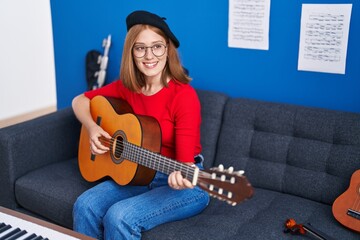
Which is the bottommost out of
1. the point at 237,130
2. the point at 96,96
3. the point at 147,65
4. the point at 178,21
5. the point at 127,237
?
the point at 127,237

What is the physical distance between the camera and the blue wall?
213 centimetres

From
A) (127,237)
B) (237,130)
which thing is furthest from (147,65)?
(127,237)

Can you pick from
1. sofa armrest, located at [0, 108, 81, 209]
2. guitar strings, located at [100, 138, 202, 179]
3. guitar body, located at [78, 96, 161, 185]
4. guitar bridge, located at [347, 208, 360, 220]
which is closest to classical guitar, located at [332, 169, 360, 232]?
guitar bridge, located at [347, 208, 360, 220]

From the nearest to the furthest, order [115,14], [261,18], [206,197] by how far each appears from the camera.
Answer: [206,197], [261,18], [115,14]

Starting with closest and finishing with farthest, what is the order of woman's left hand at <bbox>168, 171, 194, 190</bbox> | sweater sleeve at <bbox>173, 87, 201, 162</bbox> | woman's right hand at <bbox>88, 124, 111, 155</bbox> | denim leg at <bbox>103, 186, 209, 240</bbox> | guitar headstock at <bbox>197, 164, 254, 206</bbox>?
1. guitar headstock at <bbox>197, 164, 254, 206</bbox>
2. woman's left hand at <bbox>168, 171, 194, 190</bbox>
3. denim leg at <bbox>103, 186, 209, 240</bbox>
4. sweater sleeve at <bbox>173, 87, 201, 162</bbox>
5. woman's right hand at <bbox>88, 124, 111, 155</bbox>

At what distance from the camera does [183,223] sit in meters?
1.75

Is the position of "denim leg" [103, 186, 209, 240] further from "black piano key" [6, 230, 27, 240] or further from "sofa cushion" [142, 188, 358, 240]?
"black piano key" [6, 230, 27, 240]

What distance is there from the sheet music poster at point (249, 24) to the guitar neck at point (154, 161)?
0.88 m

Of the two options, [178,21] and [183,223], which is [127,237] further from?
[178,21]

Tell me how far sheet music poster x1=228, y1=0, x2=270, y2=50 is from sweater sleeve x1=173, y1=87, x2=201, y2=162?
56 centimetres

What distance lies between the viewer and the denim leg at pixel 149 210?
1.67m

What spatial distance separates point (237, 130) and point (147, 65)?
1.87 feet

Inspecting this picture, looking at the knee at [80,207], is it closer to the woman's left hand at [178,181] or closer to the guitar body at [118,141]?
the guitar body at [118,141]

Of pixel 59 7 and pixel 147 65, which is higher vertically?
pixel 59 7
